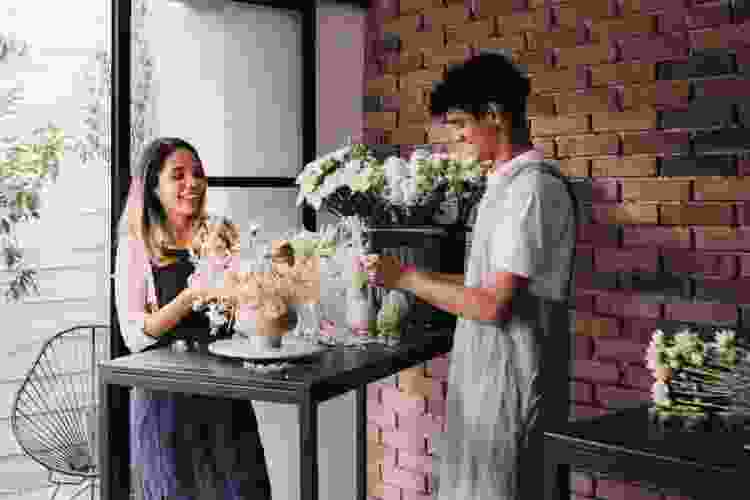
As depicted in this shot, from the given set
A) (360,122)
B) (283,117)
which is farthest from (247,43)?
(360,122)

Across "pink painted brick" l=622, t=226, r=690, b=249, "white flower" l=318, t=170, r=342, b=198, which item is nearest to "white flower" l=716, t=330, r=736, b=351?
"pink painted brick" l=622, t=226, r=690, b=249

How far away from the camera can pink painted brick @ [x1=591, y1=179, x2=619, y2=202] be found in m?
3.04

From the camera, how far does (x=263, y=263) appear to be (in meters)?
2.37

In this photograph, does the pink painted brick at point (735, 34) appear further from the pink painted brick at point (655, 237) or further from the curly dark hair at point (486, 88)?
the curly dark hair at point (486, 88)

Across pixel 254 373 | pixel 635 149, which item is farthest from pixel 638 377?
pixel 254 373

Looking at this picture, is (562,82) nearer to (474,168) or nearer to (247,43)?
(474,168)

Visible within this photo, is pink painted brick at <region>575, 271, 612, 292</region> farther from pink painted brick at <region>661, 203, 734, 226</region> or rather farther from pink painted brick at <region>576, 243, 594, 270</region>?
pink painted brick at <region>661, 203, 734, 226</region>

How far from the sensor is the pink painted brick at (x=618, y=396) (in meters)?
2.98

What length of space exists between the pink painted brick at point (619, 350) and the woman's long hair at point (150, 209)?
58.2 inches

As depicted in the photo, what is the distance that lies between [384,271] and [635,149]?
1.07 m

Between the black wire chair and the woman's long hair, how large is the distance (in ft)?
2.08

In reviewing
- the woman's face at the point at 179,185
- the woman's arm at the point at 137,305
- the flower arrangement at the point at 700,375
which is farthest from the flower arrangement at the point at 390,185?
the flower arrangement at the point at 700,375

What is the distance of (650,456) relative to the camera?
1.63m

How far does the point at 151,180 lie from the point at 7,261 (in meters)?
0.69
